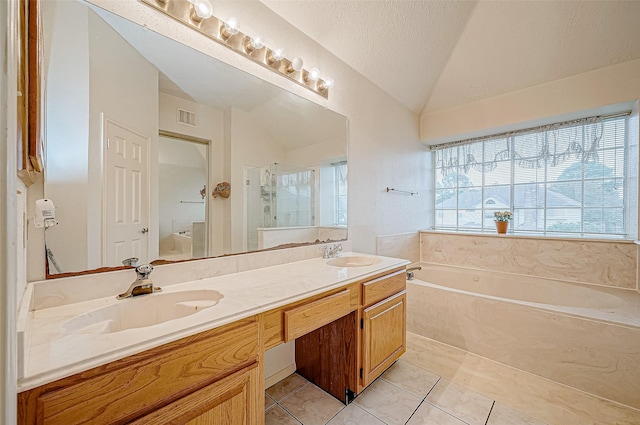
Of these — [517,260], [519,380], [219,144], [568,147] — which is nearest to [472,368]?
[519,380]

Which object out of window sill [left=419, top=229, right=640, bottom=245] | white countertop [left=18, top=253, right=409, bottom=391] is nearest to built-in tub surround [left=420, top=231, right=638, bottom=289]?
window sill [left=419, top=229, right=640, bottom=245]

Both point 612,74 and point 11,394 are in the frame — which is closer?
point 11,394

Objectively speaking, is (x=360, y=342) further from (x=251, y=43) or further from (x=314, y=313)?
(x=251, y=43)

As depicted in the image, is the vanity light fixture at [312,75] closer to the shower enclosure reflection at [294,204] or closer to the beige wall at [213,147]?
the shower enclosure reflection at [294,204]

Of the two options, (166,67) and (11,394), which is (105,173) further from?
(11,394)

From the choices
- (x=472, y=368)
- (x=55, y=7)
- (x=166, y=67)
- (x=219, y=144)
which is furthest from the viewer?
(x=472, y=368)

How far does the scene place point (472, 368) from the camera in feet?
6.29

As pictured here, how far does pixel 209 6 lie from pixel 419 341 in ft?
9.21

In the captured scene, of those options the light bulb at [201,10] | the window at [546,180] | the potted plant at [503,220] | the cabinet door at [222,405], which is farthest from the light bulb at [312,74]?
the potted plant at [503,220]

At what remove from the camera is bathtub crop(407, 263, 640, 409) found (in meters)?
1.59

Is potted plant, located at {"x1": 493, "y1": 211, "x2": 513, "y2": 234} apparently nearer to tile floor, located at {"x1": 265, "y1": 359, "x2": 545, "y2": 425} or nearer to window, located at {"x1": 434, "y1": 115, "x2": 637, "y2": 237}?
window, located at {"x1": 434, "y1": 115, "x2": 637, "y2": 237}

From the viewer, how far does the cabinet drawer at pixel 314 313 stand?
1.12m

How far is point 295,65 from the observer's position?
177 centimetres

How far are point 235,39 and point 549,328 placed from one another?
278cm
